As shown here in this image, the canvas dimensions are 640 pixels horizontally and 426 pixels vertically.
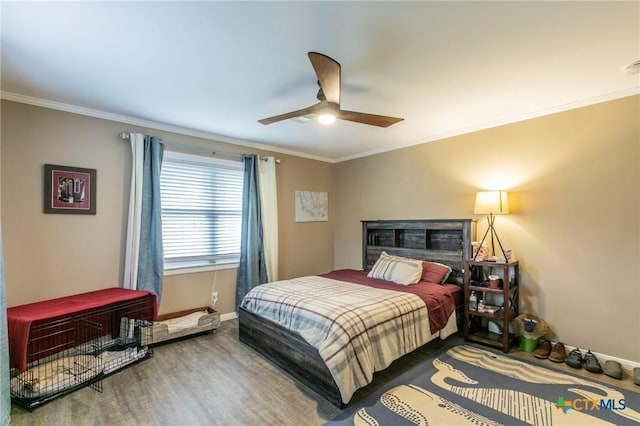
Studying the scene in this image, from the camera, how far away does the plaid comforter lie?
7.00 feet

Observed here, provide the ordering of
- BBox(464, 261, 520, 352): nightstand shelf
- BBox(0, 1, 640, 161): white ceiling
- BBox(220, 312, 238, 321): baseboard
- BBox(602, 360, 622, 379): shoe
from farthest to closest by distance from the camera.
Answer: BBox(220, 312, 238, 321): baseboard, BBox(464, 261, 520, 352): nightstand shelf, BBox(602, 360, 622, 379): shoe, BBox(0, 1, 640, 161): white ceiling

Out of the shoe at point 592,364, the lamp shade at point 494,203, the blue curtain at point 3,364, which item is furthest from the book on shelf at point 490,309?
the blue curtain at point 3,364

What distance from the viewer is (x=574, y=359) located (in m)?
2.71

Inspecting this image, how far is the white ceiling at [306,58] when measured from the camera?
5.41 ft

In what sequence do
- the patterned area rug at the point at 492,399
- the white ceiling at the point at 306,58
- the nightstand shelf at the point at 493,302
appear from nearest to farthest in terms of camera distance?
the white ceiling at the point at 306,58
the patterned area rug at the point at 492,399
the nightstand shelf at the point at 493,302

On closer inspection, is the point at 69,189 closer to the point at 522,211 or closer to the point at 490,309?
the point at 490,309

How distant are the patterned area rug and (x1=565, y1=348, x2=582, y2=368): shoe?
0.22 metres

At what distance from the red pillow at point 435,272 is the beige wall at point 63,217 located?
2.88 metres

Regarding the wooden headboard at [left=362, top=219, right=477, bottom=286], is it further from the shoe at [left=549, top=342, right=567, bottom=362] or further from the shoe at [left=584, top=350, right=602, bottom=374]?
the shoe at [left=584, top=350, right=602, bottom=374]

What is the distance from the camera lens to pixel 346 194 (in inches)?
208

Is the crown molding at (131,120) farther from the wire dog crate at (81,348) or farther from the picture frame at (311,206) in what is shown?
the wire dog crate at (81,348)

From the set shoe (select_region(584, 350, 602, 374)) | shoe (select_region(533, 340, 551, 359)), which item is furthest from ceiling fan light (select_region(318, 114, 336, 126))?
shoe (select_region(584, 350, 602, 374))

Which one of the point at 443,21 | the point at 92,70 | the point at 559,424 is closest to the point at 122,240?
the point at 92,70

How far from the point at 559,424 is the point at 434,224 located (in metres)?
2.35
